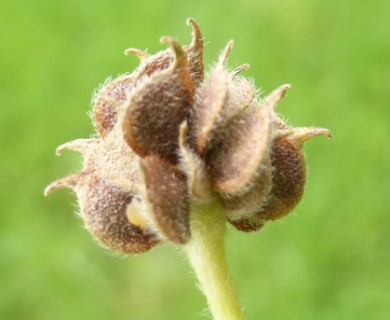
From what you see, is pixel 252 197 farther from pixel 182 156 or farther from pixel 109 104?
pixel 109 104

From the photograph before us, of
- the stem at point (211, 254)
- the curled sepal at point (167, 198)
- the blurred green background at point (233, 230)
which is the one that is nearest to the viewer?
the curled sepal at point (167, 198)

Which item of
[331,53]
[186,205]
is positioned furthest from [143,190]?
[331,53]

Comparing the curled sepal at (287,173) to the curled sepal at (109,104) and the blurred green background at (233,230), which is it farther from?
the blurred green background at (233,230)

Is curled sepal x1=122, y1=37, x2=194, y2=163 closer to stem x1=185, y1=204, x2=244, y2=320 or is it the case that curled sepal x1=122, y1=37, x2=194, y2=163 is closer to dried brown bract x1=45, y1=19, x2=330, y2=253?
dried brown bract x1=45, y1=19, x2=330, y2=253

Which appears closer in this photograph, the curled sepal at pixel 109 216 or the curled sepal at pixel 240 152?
the curled sepal at pixel 240 152

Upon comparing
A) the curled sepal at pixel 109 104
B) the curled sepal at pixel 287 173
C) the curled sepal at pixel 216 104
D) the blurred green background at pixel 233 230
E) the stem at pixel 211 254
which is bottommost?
the stem at pixel 211 254

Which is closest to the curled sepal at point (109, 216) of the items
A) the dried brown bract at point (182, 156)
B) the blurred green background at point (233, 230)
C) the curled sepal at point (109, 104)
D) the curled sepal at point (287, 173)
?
the dried brown bract at point (182, 156)
